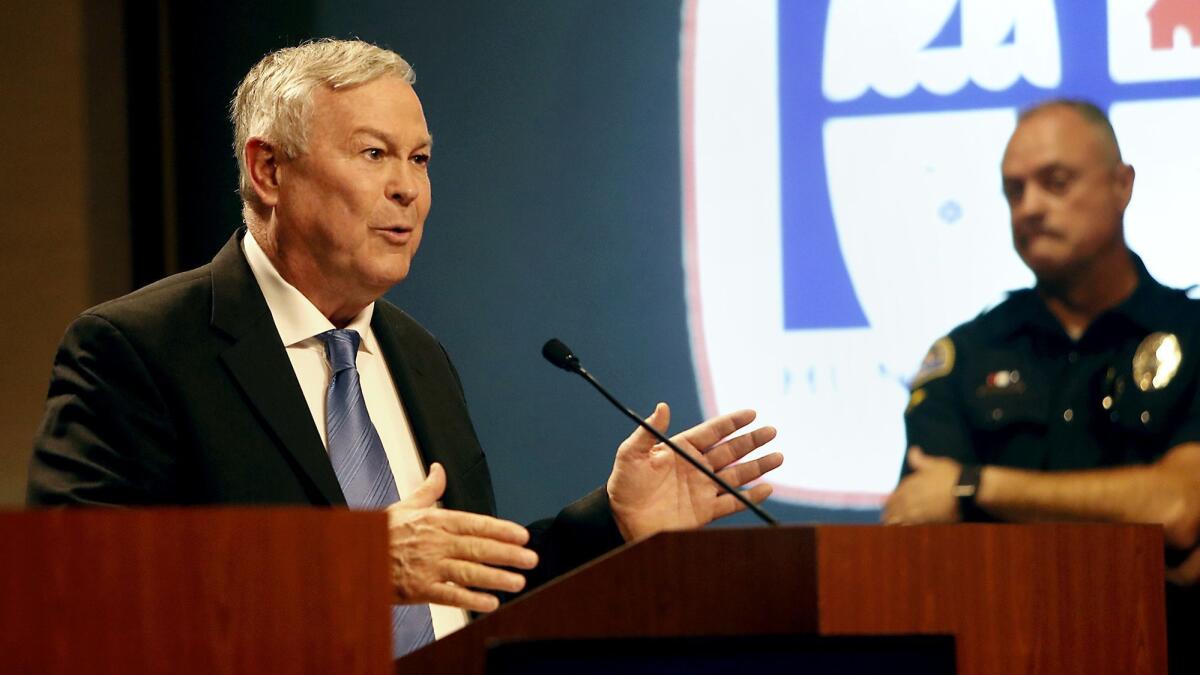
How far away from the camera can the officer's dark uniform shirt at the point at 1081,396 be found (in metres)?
2.79

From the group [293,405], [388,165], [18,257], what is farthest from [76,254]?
[293,405]

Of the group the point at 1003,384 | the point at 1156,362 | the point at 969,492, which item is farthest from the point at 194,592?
the point at 1156,362

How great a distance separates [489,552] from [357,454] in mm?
693

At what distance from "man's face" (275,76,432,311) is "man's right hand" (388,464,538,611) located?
82cm

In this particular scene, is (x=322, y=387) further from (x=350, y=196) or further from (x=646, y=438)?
(x=646, y=438)

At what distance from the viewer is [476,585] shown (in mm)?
1598

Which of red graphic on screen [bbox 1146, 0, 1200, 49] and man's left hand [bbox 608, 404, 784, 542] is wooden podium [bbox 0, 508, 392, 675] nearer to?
man's left hand [bbox 608, 404, 784, 542]

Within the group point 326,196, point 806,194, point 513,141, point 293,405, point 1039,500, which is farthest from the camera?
point 513,141

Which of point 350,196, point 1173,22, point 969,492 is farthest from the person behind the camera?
point 1173,22

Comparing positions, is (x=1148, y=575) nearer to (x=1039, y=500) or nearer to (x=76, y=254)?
(x=1039, y=500)

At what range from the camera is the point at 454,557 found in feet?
5.28

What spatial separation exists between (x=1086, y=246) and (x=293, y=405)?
1.76m

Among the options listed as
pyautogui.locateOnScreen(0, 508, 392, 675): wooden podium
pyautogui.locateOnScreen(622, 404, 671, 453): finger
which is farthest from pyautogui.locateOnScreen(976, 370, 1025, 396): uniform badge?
pyautogui.locateOnScreen(0, 508, 392, 675): wooden podium

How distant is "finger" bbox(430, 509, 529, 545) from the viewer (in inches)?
61.4
